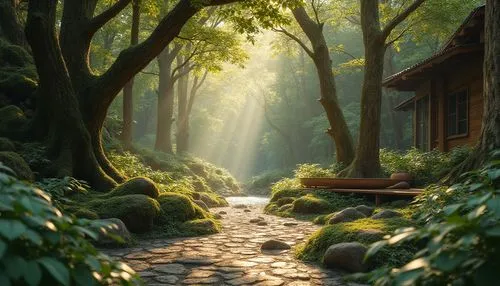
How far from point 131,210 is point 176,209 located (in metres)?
1.25

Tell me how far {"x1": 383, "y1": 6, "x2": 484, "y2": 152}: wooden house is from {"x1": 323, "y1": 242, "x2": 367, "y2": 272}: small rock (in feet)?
32.1

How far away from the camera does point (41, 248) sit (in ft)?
6.15

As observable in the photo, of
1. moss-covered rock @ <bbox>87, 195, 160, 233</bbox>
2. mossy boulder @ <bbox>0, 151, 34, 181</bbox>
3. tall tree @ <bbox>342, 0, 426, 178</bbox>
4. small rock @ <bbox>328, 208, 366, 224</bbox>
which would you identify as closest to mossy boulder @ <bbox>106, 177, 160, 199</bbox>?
moss-covered rock @ <bbox>87, 195, 160, 233</bbox>

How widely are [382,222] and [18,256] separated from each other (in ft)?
18.2

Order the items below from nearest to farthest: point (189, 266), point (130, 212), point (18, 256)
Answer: point (18, 256) → point (189, 266) → point (130, 212)

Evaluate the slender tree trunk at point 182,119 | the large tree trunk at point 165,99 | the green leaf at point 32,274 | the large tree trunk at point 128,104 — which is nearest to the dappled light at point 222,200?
the green leaf at point 32,274

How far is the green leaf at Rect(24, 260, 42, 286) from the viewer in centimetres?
156

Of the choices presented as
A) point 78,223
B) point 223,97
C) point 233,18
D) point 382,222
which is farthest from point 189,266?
point 223,97

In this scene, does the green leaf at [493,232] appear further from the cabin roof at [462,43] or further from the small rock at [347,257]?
the cabin roof at [462,43]

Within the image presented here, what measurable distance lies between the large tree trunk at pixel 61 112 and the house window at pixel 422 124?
15.4m

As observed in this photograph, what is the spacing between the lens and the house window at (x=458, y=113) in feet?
52.1

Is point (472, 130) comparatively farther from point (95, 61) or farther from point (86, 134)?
point (95, 61)

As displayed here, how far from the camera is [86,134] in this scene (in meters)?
9.75

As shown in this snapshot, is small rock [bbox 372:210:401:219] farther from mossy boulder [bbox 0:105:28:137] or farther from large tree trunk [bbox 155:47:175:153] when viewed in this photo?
large tree trunk [bbox 155:47:175:153]
